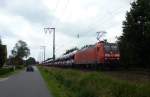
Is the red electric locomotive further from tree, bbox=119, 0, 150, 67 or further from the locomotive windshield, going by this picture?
tree, bbox=119, 0, 150, 67

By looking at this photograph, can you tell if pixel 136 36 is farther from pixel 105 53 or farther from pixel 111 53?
pixel 105 53

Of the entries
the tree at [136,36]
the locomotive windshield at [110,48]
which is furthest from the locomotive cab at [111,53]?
the tree at [136,36]

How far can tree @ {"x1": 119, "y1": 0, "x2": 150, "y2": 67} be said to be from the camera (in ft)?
170

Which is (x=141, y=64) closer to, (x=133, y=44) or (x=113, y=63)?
(x=133, y=44)

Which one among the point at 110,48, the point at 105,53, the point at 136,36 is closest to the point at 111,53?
the point at 105,53

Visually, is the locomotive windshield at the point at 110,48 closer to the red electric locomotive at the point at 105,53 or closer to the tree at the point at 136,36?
the red electric locomotive at the point at 105,53

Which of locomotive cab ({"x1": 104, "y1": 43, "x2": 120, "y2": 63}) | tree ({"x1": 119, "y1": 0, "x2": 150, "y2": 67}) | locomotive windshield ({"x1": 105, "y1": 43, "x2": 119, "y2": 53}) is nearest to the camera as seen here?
locomotive cab ({"x1": 104, "y1": 43, "x2": 120, "y2": 63})

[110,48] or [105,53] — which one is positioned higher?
[110,48]

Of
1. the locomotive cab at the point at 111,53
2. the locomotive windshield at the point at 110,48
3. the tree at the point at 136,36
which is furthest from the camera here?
the tree at the point at 136,36

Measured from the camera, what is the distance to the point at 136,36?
55.1m

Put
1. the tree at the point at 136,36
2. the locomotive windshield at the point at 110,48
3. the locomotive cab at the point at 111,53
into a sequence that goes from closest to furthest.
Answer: the locomotive cab at the point at 111,53 < the locomotive windshield at the point at 110,48 < the tree at the point at 136,36

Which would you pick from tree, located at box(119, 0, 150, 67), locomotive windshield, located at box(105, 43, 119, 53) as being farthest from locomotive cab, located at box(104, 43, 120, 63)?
tree, located at box(119, 0, 150, 67)

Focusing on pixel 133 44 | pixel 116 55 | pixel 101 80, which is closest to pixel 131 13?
pixel 133 44

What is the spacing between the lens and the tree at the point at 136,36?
2045 inches
